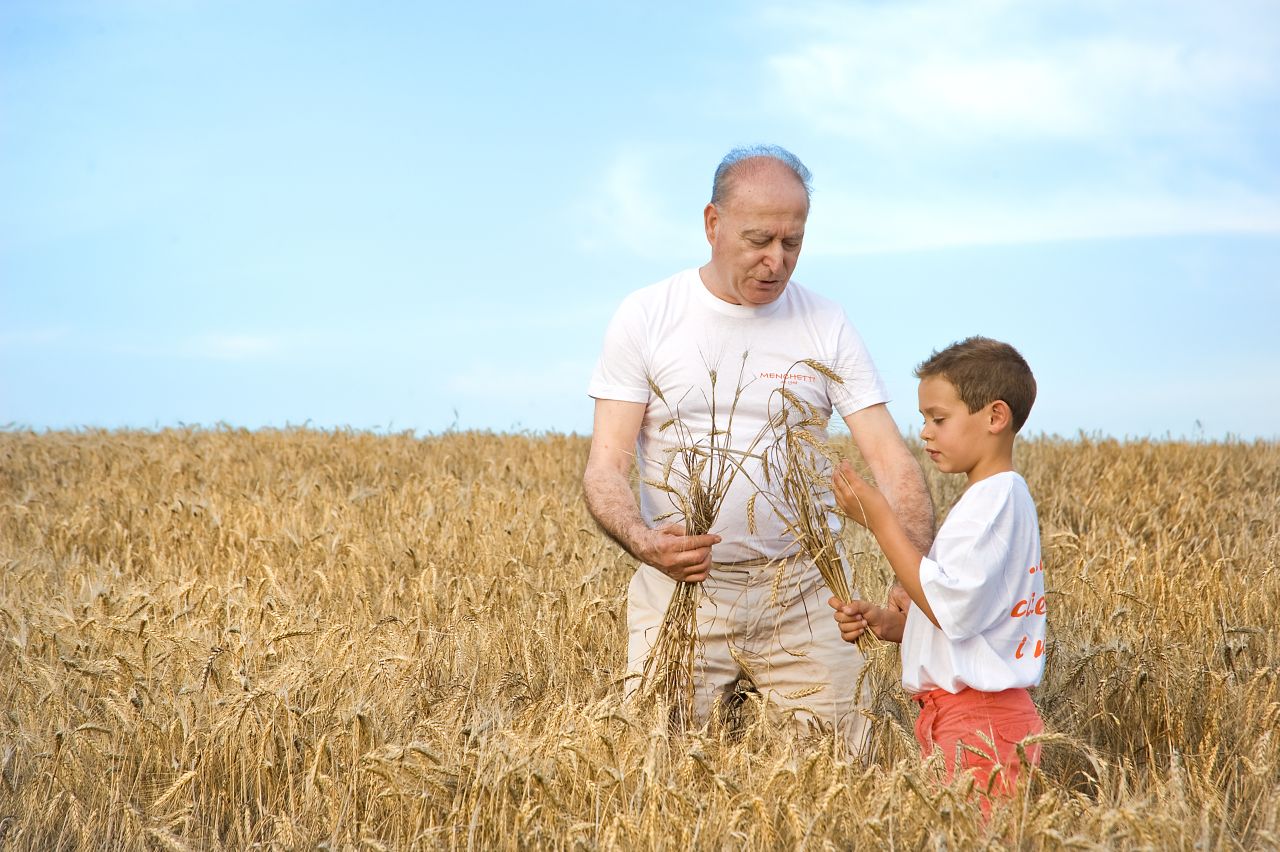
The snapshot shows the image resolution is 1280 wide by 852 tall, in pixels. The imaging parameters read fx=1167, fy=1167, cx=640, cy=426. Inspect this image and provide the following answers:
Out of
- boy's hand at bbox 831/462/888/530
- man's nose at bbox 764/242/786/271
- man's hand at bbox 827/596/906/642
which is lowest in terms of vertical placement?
man's hand at bbox 827/596/906/642

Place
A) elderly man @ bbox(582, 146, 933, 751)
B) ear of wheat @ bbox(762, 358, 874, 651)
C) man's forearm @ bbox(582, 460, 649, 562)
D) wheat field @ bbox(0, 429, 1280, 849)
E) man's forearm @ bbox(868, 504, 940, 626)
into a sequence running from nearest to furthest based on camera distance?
1. wheat field @ bbox(0, 429, 1280, 849)
2. man's forearm @ bbox(868, 504, 940, 626)
3. ear of wheat @ bbox(762, 358, 874, 651)
4. man's forearm @ bbox(582, 460, 649, 562)
5. elderly man @ bbox(582, 146, 933, 751)

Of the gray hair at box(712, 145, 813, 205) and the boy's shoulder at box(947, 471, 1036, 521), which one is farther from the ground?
the gray hair at box(712, 145, 813, 205)

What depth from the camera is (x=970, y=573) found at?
9.00 ft

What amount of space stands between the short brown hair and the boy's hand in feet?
1.03

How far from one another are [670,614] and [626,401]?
696mm

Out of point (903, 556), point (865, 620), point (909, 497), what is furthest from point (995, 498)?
point (909, 497)


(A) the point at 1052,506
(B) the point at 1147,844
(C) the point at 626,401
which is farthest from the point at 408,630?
(A) the point at 1052,506

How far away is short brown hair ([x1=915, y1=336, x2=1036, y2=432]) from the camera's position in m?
2.83

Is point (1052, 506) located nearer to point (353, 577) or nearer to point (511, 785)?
point (353, 577)

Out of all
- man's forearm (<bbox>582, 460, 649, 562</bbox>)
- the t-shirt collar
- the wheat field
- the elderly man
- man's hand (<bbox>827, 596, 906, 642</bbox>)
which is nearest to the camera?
the wheat field

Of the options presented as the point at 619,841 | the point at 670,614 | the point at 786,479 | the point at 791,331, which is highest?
the point at 791,331

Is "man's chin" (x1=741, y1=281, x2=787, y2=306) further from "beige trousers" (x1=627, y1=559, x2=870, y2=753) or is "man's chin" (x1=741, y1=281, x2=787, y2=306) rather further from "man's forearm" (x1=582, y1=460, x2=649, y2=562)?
"beige trousers" (x1=627, y1=559, x2=870, y2=753)

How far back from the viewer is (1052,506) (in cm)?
819

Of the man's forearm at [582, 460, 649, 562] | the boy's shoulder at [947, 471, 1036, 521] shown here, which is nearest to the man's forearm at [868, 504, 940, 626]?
the boy's shoulder at [947, 471, 1036, 521]
